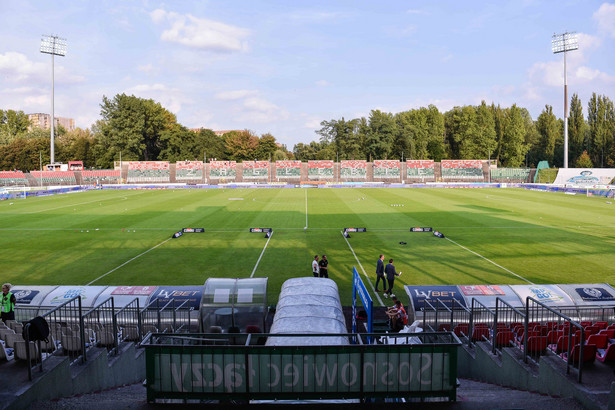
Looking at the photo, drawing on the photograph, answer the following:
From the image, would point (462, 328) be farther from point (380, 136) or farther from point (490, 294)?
point (380, 136)

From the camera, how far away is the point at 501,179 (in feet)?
296

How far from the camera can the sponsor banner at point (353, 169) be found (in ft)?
309

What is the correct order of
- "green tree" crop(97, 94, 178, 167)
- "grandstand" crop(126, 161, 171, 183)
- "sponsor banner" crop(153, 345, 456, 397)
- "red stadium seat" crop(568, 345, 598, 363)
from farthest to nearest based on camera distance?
"green tree" crop(97, 94, 178, 167), "grandstand" crop(126, 161, 171, 183), "red stadium seat" crop(568, 345, 598, 363), "sponsor banner" crop(153, 345, 456, 397)

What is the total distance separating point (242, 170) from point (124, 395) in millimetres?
88807

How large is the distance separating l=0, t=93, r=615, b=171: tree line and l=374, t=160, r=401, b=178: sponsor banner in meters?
19.9

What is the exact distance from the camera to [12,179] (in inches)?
3044

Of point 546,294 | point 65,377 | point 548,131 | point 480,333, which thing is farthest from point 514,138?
point 65,377

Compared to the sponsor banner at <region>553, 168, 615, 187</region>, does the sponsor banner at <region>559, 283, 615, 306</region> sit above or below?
below

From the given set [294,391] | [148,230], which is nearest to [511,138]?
[148,230]

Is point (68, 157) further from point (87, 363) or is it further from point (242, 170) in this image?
point (87, 363)

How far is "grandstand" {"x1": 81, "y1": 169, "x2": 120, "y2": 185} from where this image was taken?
285 feet

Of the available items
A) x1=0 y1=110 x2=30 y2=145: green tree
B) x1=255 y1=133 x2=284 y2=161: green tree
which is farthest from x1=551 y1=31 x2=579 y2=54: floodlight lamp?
x1=0 y1=110 x2=30 y2=145: green tree

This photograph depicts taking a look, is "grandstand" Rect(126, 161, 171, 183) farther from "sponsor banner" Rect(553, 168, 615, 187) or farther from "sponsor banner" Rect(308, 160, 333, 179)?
"sponsor banner" Rect(553, 168, 615, 187)

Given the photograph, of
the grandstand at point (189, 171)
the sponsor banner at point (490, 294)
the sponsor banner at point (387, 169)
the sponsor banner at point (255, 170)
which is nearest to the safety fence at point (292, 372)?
the sponsor banner at point (490, 294)
